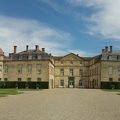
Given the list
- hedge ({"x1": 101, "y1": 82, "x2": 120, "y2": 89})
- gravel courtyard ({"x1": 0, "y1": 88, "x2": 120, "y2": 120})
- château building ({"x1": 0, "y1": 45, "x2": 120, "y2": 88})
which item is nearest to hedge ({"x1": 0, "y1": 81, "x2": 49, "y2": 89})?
château building ({"x1": 0, "y1": 45, "x2": 120, "y2": 88})

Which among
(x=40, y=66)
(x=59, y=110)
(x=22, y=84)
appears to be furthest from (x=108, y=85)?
(x=59, y=110)

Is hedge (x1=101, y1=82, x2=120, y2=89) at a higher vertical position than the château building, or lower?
lower

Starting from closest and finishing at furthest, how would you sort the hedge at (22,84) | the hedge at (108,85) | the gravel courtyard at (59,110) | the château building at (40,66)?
the gravel courtyard at (59,110) → the hedge at (108,85) → the hedge at (22,84) → the château building at (40,66)

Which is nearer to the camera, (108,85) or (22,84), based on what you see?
(108,85)

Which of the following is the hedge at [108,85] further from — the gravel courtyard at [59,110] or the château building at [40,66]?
the gravel courtyard at [59,110]

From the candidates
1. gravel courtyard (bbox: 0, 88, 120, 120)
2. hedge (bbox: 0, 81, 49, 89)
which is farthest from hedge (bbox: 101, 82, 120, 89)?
gravel courtyard (bbox: 0, 88, 120, 120)

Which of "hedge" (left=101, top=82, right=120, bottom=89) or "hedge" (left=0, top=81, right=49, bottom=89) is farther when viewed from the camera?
"hedge" (left=0, top=81, right=49, bottom=89)

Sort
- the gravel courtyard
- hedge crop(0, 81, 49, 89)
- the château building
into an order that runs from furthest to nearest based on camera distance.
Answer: the château building, hedge crop(0, 81, 49, 89), the gravel courtyard

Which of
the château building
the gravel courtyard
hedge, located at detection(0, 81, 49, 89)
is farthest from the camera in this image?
the château building

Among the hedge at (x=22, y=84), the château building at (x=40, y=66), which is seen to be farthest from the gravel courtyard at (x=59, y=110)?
the château building at (x=40, y=66)

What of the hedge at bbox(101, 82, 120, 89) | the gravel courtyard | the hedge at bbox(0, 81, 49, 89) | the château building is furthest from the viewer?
the château building

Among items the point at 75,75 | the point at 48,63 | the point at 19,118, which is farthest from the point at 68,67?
the point at 19,118

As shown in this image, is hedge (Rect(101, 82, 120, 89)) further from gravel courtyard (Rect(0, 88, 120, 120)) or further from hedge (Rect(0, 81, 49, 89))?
gravel courtyard (Rect(0, 88, 120, 120))

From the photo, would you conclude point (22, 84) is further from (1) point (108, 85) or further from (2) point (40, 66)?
(1) point (108, 85)
